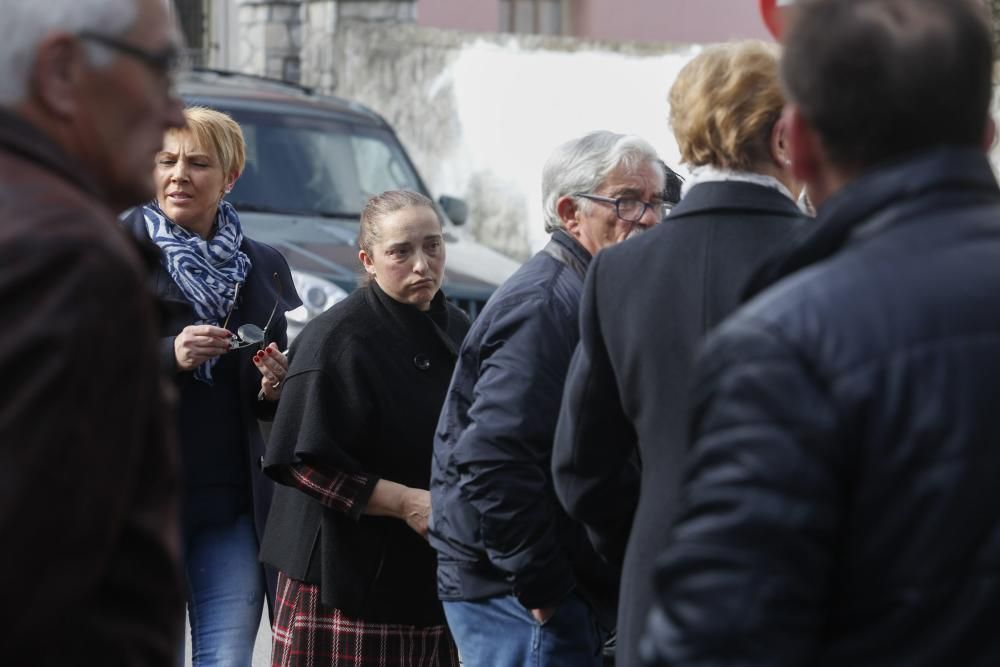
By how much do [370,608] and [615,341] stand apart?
1.52m

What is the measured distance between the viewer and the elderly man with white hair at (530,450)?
149 inches

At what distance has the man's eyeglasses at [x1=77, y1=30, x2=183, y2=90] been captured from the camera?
6.71 ft

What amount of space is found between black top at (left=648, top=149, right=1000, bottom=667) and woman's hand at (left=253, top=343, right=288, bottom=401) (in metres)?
2.75

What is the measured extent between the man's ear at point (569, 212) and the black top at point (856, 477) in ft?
6.84

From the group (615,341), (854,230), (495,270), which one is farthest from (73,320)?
(495,270)

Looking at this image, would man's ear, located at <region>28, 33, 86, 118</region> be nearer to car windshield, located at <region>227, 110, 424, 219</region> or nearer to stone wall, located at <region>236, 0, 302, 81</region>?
car windshield, located at <region>227, 110, 424, 219</region>

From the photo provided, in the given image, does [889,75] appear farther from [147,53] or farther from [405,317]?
[405,317]

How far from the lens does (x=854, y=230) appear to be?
2.07 metres

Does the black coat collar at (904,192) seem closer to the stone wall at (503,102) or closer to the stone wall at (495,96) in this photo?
the stone wall at (495,96)

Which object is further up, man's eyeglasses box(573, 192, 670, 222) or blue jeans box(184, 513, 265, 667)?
man's eyeglasses box(573, 192, 670, 222)

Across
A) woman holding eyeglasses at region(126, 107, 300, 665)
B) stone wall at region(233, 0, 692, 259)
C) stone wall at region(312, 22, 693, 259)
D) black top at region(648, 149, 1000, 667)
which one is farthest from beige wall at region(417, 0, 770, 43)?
black top at region(648, 149, 1000, 667)

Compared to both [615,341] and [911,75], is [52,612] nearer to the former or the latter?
[911,75]

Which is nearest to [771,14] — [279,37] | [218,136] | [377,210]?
[377,210]

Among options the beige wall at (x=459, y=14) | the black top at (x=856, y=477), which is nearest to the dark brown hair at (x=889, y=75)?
the black top at (x=856, y=477)
